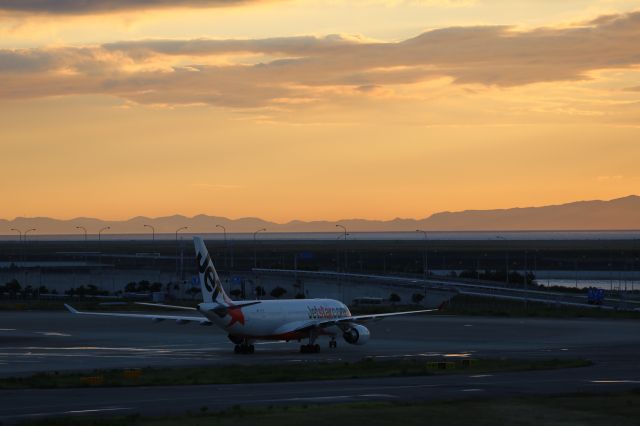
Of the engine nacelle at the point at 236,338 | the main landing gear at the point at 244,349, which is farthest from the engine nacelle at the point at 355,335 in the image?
the engine nacelle at the point at 236,338

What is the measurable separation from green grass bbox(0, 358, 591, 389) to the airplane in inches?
401

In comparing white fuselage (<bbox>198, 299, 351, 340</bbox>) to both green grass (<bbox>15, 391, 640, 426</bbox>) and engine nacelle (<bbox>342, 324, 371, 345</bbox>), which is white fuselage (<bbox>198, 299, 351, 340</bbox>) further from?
green grass (<bbox>15, 391, 640, 426</bbox>)

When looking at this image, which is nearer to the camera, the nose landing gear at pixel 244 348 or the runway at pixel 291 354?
the runway at pixel 291 354

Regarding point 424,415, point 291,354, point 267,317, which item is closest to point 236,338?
point 267,317

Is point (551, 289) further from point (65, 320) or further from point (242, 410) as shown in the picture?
point (242, 410)

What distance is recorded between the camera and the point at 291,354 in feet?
232

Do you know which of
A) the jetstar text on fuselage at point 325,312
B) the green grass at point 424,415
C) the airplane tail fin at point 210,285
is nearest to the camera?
the green grass at point 424,415

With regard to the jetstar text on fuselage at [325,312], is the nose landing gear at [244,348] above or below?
below

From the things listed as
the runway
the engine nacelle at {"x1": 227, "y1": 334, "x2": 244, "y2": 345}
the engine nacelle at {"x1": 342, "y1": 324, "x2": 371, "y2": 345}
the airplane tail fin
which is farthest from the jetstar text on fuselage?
the airplane tail fin

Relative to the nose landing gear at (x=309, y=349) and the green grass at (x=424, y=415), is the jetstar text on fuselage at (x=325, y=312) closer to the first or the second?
the nose landing gear at (x=309, y=349)

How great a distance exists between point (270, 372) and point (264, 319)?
50.4ft

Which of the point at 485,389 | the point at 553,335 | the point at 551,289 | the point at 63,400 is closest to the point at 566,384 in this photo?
the point at 485,389

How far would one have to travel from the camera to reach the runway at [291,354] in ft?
141

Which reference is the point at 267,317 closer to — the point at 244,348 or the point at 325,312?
the point at 244,348
